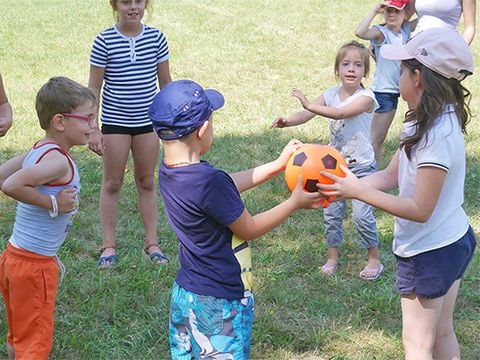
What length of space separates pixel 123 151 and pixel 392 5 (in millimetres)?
2680

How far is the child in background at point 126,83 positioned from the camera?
5121mm

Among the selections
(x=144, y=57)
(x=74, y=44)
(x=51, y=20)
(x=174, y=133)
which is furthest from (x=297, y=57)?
(x=174, y=133)

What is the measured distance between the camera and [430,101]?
10.2ft

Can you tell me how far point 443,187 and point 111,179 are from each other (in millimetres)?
2810

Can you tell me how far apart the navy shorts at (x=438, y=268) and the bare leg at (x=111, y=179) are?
2.53m

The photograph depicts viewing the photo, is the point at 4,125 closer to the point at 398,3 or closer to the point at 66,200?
the point at 66,200

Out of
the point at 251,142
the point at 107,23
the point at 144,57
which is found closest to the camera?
the point at 144,57

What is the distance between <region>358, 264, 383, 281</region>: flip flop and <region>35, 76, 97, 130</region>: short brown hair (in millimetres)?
2389

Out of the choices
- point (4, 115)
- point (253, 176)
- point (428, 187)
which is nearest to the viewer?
point (428, 187)

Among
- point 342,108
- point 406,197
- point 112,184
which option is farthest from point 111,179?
point 406,197

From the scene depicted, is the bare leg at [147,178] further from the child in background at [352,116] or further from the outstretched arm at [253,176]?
the outstretched arm at [253,176]

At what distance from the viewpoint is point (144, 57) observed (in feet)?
17.0

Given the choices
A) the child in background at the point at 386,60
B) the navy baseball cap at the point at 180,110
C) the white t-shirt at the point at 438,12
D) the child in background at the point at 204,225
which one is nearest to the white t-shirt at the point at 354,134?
the white t-shirt at the point at 438,12

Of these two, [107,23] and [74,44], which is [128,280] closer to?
[74,44]
